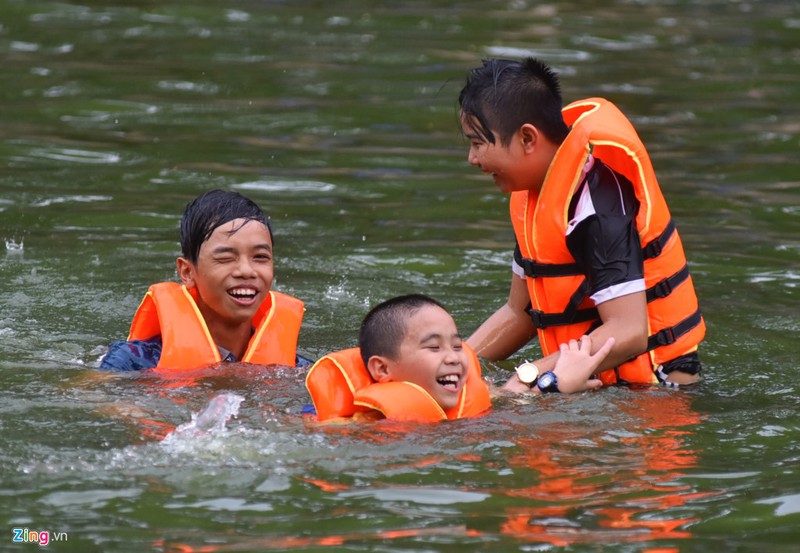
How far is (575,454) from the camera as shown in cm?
589

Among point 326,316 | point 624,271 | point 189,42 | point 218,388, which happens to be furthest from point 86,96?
point 624,271

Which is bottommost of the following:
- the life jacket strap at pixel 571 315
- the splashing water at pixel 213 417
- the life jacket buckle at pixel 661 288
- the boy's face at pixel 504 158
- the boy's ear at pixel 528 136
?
the splashing water at pixel 213 417

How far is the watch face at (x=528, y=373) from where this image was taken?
6.61 m

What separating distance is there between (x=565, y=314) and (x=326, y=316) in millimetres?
2240

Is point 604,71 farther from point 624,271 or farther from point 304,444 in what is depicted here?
point 304,444

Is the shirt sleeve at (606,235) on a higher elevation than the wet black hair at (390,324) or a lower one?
higher

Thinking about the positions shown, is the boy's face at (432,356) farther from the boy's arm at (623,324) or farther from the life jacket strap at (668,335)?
the life jacket strap at (668,335)

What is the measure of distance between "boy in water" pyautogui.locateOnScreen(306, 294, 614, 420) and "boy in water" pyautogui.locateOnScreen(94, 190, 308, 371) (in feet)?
2.41

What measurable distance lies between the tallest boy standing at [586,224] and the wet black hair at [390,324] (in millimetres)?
739

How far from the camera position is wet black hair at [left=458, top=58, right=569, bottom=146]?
645 centimetres

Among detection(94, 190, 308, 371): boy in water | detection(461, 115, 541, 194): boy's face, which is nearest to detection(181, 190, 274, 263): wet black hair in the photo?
detection(94, 190, 308, 371): boy in water

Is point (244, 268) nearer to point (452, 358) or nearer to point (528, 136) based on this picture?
point (452, 358)

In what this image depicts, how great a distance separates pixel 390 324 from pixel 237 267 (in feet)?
3.14

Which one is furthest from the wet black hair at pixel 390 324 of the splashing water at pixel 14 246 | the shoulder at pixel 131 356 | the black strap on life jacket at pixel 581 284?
the splashing water at pixel 14 246
